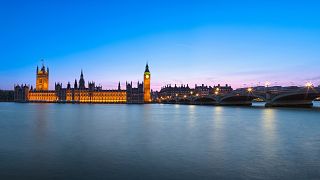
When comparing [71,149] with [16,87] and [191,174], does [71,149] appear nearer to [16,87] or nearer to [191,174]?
[191,174]

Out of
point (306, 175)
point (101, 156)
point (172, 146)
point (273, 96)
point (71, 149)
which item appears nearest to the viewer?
point (306, 175)

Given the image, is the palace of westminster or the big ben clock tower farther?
the palace of westminster

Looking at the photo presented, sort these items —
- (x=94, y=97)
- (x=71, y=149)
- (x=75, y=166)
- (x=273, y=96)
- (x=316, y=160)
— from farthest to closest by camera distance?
(x=94, y=97), (x=273, y=96), (x=71, y=149), (x=316, y=160), (x=75, y=166)

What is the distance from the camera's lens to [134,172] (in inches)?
404

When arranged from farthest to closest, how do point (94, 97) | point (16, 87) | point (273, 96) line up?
point (16, 87)
point (94, 97)
point (273, 96)

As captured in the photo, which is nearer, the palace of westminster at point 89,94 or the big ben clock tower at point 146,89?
the big ben clock tower at point 146,89

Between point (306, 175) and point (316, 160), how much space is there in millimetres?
2674

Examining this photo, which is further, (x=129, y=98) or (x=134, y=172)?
(x=129, y=98)

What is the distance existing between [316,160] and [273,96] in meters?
54.1

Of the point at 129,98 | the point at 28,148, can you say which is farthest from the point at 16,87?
the point at 28,148

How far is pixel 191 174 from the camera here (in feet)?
33.0

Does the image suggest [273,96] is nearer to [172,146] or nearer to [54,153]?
[172,146]

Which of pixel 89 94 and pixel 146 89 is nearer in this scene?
pixel 146 89

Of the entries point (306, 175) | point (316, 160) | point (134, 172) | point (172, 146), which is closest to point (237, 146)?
point (172, 146)
